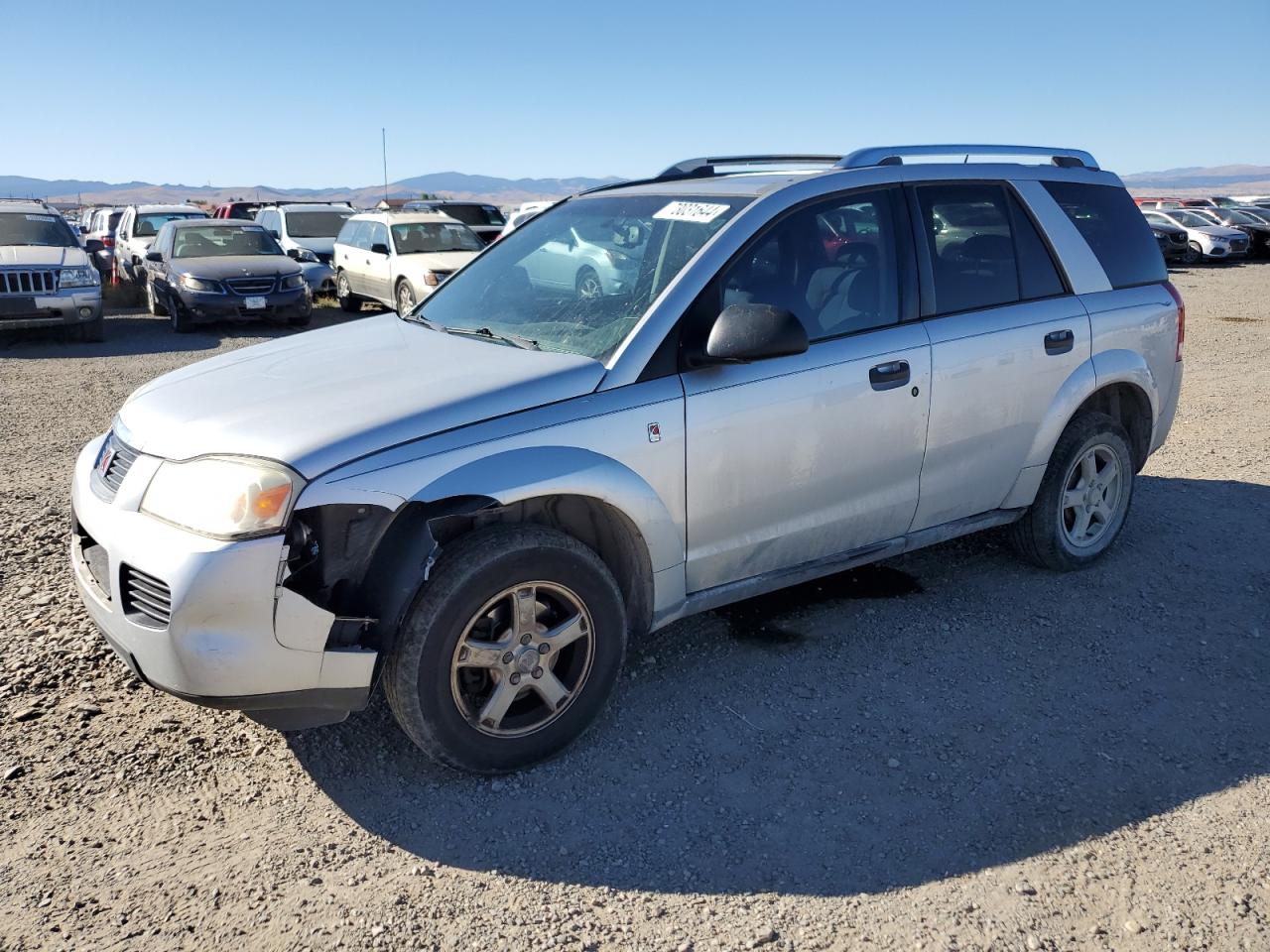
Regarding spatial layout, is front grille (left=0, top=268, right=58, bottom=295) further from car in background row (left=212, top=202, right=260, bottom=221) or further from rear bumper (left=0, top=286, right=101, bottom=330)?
car in background row (left=212, top=202, right=260, bottom=221)

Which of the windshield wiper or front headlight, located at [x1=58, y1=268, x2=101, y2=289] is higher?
front headlight, located at [x1=58, y1=268, x2=101, y2=289]

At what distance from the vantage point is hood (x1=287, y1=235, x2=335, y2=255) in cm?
1975

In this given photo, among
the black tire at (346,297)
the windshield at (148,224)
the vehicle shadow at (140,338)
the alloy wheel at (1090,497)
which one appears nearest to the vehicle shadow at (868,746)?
the alloy wheel at (1090,497)

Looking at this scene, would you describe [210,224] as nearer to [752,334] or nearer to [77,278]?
[77,278]

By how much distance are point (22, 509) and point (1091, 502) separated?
226 inches

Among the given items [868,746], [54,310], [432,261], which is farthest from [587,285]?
[54,310]

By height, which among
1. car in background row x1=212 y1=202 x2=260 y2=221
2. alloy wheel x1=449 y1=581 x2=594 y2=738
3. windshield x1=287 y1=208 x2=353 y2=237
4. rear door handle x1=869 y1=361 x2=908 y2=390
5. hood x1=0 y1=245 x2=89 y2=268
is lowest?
alloy wheel x1=449 y1=581 x2=594 y2=738

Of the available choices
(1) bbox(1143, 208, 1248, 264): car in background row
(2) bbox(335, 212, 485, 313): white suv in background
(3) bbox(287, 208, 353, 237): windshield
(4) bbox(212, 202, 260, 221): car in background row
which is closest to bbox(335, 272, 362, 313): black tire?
(2) bbox(335, 212, 485, 313): white suv in background

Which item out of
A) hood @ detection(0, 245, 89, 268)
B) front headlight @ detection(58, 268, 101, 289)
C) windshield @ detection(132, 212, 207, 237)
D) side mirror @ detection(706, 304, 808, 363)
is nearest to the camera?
side mirror @ detection(706, 304, 808, 363)

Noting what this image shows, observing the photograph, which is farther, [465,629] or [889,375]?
[889,375]

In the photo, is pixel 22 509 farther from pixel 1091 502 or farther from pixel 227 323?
pixel 227 323

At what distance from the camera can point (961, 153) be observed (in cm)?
451

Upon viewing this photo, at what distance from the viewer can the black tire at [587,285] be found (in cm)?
377

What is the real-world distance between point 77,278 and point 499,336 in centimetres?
1174
